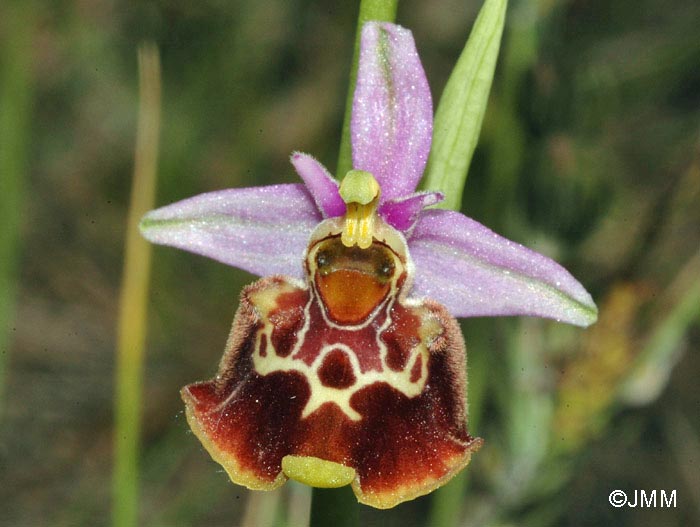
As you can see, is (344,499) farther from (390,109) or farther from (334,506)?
(390,109)

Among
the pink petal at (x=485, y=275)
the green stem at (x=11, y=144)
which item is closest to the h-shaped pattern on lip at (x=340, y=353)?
the pink petal at (x=485, y=275)

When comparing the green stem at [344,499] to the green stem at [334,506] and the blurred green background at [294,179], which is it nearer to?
the green stem at [334,506]

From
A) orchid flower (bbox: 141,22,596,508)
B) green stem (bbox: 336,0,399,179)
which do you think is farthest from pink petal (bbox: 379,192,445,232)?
green stem (bbox: 336,0,399,179)

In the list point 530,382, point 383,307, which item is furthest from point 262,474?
point 530,382

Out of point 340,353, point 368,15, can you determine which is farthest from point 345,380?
point 368,15

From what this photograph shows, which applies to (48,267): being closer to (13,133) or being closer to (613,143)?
(13,133)

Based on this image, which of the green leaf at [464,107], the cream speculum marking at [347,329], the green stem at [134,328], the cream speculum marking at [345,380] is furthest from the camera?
the green stem at [134,328]
